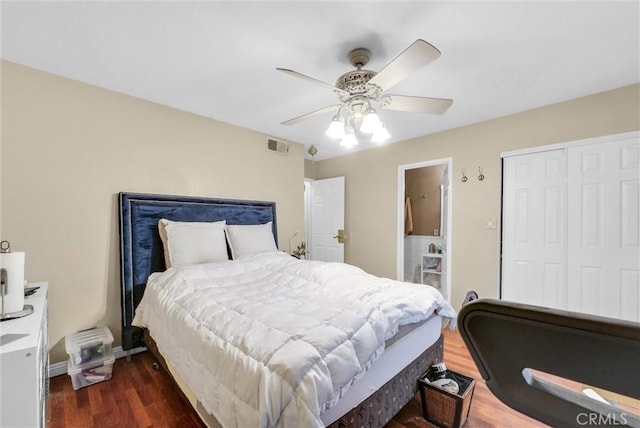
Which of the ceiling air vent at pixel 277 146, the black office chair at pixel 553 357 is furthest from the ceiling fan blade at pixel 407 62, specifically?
the ceiling air vent at pixel 277 146

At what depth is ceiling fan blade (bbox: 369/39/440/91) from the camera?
1334 mm

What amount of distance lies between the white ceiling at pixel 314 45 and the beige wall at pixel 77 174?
0.65ft

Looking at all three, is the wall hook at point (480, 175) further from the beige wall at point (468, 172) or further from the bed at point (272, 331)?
the bed at point (272, 331)

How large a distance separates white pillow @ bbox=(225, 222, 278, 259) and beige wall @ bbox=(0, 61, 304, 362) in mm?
616

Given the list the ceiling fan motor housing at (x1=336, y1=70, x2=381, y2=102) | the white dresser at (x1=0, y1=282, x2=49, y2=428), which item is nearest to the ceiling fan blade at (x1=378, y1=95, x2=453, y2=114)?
the ceiling fan motor housing at (x1=336, y1=70, x2=381, y2=102)

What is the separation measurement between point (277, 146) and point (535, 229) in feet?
10.3

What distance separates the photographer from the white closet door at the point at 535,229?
2684mm

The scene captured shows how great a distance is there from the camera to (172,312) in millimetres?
1771

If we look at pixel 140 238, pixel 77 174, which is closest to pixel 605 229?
pixel 140 238

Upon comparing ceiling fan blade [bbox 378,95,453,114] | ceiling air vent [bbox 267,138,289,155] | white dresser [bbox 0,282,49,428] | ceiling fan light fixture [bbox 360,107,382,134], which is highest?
ceiling air vent [bbox 267,138,289,155]

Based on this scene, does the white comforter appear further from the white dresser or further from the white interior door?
the white interior door

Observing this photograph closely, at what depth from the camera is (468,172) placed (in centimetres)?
326

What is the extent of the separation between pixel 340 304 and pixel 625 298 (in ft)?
8.42

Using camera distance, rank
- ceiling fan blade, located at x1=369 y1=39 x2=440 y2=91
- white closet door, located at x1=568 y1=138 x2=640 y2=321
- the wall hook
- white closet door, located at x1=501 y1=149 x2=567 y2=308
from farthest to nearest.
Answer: the wall hook, white closet door, located at x1=501 y1=149 x2=567 y2=308, white closet door, located at x1=568 y1=138 x2=640 y2=321, ceiling fan blade, located at x1=369 y1=39 x2=440 y2=91
